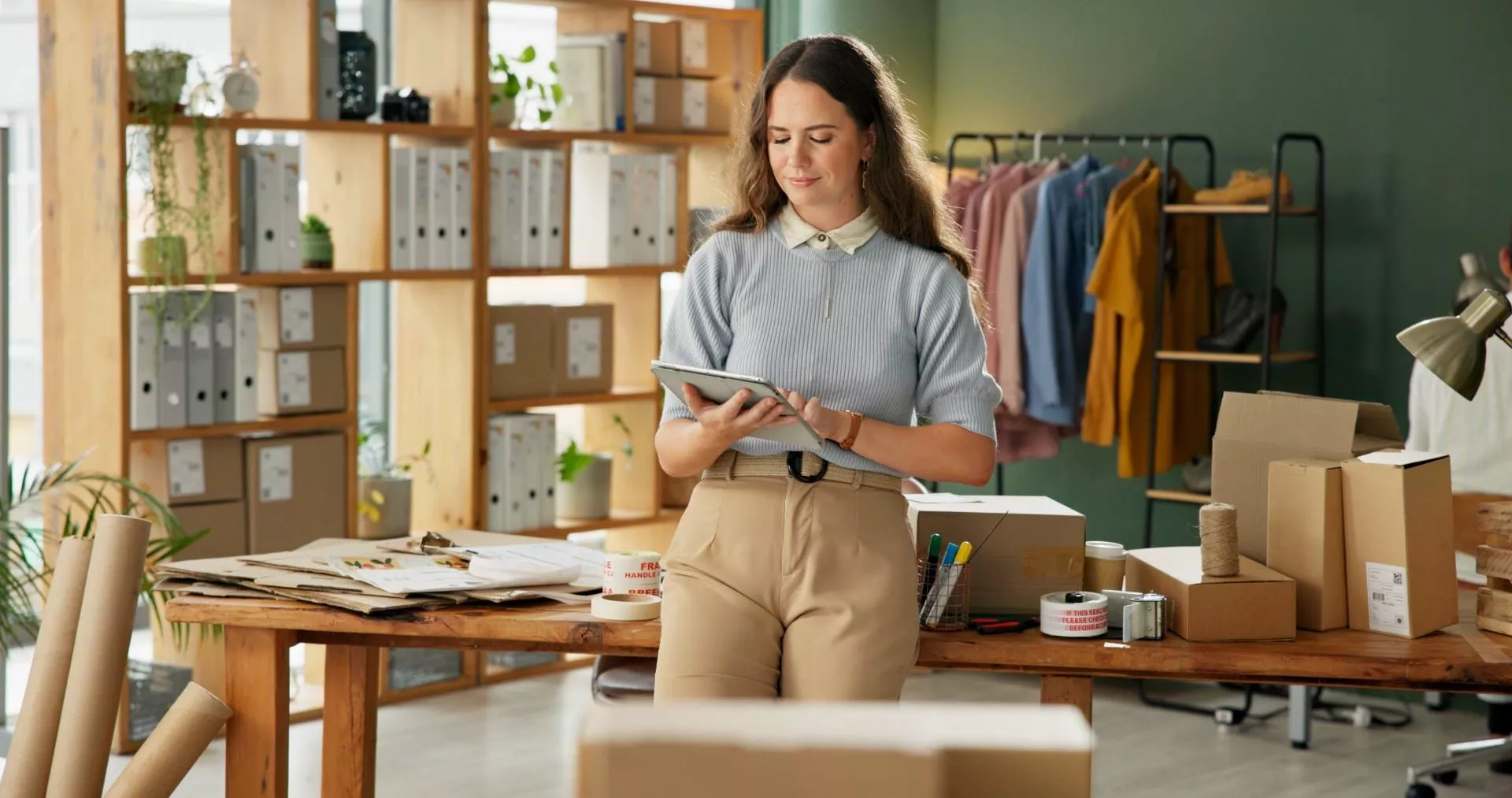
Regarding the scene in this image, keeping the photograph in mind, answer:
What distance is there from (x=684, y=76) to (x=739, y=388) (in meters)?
3.37

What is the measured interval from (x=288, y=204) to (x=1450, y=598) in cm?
306

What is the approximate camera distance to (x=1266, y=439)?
2.60m

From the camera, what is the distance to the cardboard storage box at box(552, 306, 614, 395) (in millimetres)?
5039

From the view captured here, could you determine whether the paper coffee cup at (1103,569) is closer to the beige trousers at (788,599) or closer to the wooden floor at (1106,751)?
the beige trousers at (788,599)

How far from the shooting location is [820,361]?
7.36 feet

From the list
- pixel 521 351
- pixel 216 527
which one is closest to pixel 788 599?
pixel 216 527

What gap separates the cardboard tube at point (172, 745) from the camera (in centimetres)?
251

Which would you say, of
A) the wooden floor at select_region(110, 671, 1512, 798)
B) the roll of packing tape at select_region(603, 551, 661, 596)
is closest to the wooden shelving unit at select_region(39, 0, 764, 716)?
the wooden floor at select_region(110, 671, 1512, 798)

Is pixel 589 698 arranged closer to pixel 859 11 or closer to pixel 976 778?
pixel 859 11

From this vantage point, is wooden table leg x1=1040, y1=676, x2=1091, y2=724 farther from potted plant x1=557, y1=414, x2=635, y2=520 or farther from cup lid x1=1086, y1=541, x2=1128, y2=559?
potted plant x1=557, y1=414, x2=635, y2=520

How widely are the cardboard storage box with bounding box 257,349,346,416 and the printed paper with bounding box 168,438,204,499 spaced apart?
224 millimetres

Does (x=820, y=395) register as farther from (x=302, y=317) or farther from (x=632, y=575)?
(x=302, y=317)

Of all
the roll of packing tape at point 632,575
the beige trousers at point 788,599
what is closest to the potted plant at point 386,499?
the roll of packing tape at point 632,575

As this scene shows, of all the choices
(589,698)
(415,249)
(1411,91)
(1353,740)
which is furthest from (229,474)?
(1411,91)
